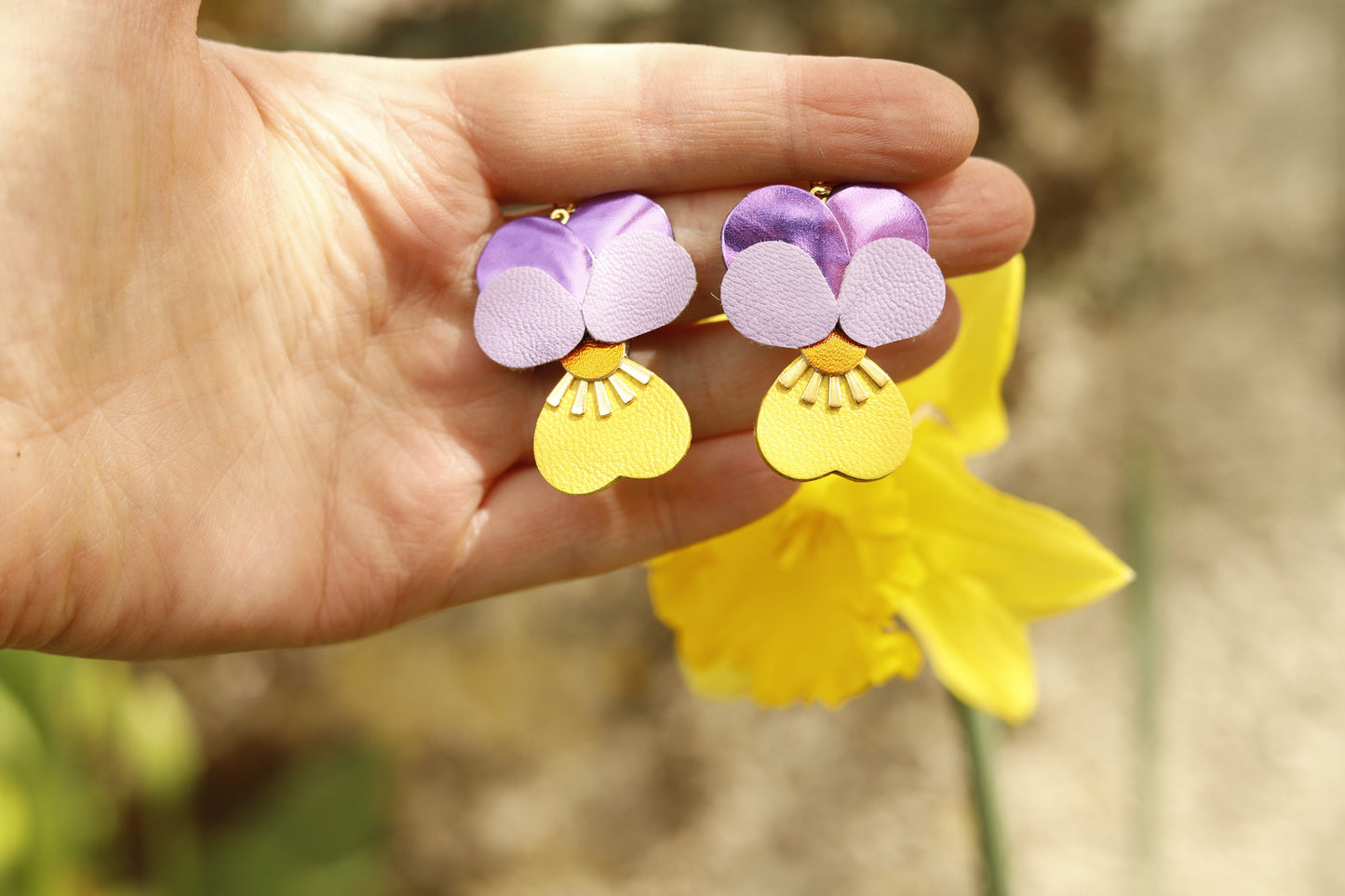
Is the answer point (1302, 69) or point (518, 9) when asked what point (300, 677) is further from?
point (1302, 69)

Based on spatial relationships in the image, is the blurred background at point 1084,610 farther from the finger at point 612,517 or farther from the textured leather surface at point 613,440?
the textured leather surface at point 613,440

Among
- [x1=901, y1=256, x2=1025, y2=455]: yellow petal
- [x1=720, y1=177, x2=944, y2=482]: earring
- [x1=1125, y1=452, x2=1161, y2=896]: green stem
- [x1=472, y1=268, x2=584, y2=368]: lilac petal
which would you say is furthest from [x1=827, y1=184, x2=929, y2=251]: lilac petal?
[x1=1125, y1=452, x2=1161, y2=896]: green stem

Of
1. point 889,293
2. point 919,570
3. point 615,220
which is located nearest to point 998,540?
point 919,570

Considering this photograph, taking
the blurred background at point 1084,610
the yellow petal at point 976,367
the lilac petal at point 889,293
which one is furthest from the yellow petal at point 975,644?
the blurred background at point 1084,610

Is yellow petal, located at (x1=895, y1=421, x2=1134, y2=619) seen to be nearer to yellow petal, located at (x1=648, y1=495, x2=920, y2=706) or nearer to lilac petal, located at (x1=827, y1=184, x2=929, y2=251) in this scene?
yellow petal, located at (x1=648, y1=495, x2=920, y2=706)

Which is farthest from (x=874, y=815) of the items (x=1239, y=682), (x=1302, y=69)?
(x=1302, y=69)

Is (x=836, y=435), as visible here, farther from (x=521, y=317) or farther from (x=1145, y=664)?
(x=1145, y=664)
